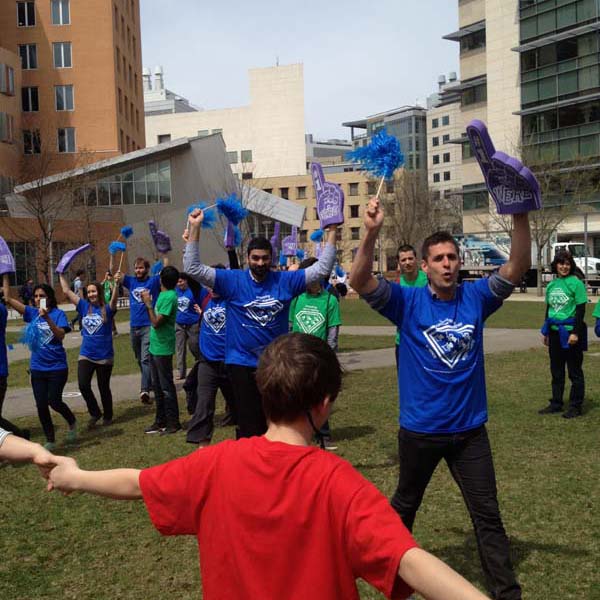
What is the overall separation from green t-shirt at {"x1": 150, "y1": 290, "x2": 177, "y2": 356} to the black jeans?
5.52m

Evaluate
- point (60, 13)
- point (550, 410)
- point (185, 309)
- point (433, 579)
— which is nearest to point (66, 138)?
point (60, 13)

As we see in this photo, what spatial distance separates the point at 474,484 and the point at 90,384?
674 centimetres

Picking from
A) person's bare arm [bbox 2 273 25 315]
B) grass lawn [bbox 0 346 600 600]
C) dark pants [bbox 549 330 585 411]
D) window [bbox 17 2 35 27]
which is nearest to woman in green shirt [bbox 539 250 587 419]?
dark pants [bbox 549 330 585 411]

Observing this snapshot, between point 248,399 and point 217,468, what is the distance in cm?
406

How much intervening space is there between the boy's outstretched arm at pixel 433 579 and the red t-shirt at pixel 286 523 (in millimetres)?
98

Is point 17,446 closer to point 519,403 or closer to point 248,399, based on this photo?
point 248,399

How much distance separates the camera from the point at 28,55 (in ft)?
191

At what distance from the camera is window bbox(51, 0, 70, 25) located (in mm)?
58188

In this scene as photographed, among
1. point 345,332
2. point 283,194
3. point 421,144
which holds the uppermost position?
point 421,144

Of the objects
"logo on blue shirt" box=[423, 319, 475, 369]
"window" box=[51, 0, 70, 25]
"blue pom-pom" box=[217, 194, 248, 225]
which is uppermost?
"window" box=[51, 0, 70, 25]

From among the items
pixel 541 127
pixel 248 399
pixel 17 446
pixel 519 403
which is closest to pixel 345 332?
pixel 519 403

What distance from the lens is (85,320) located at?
9.76m

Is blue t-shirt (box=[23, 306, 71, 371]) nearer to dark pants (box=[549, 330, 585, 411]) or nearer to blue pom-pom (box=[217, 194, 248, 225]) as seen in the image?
blue pom-pom (box=[217, 194, 248, 225])

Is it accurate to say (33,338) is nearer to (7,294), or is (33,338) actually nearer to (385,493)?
(7,294)
